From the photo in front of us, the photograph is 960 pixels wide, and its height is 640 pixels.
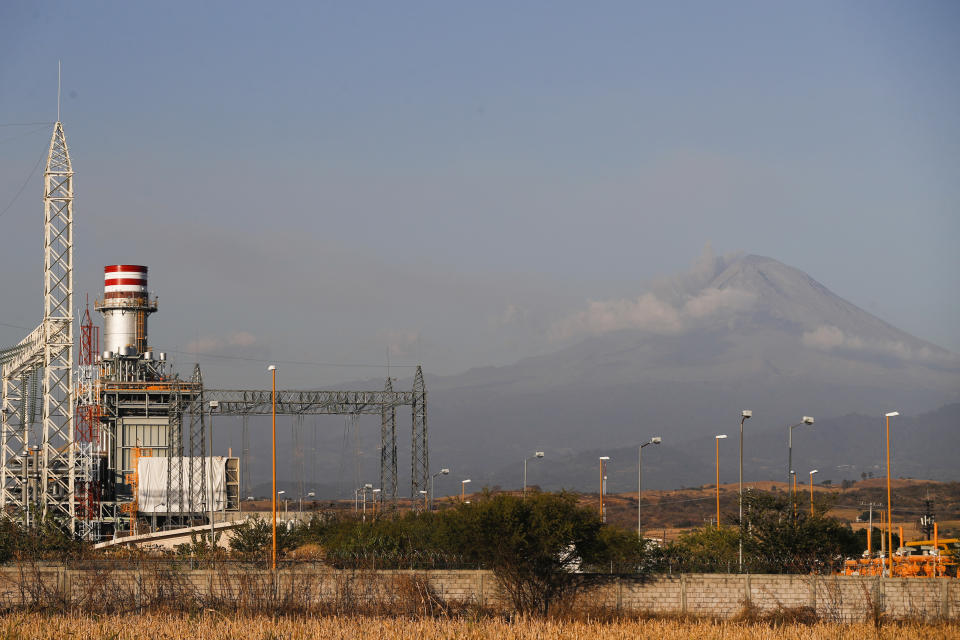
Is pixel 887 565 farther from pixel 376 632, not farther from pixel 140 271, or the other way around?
pixel 140 271

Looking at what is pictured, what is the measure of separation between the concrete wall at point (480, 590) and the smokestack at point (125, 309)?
237 feet

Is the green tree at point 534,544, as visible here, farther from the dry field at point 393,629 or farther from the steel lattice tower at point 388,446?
the steel lattice tower at point 388,446

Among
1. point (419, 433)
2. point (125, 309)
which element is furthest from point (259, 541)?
point (125, 309)

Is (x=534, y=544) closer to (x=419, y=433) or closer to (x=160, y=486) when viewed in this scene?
(x=419, y=433)

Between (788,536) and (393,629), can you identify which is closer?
(393,629)

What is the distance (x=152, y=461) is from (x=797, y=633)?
75318 mm

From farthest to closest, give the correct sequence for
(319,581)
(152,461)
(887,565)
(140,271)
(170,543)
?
(140,271) → (152,461) → (170,543) → (887,565) → (319,581)

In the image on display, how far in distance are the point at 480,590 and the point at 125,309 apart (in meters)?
80.4

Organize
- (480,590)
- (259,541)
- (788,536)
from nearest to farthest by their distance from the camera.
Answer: (480,590) < (788,536) < (259,541)

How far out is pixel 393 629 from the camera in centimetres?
4053

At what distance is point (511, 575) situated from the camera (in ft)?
168

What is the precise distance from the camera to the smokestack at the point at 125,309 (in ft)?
397

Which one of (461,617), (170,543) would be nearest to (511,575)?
(461,617)

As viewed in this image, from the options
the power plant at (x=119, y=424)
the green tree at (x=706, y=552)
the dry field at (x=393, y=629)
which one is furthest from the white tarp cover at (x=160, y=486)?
the dry field at (x=393, y=629)
